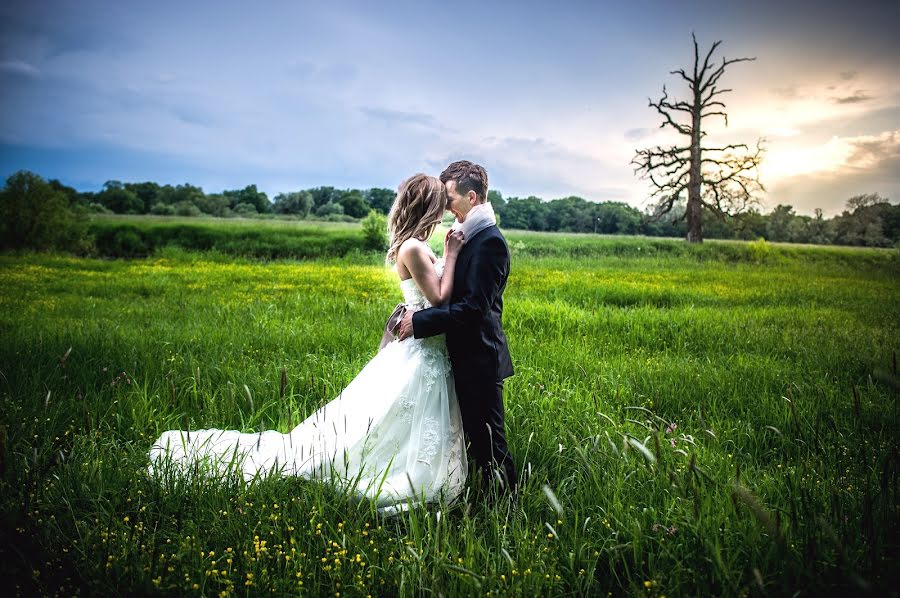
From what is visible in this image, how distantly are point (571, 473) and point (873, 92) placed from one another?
10.8 meters

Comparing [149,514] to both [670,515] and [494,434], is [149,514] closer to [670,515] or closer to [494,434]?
[494,434]

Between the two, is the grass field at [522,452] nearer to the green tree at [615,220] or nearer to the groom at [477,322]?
the groom at [477,322]

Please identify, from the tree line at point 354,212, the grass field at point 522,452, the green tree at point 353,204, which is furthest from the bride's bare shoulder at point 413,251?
the green tree at point 353,204

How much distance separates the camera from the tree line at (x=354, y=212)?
20.0m

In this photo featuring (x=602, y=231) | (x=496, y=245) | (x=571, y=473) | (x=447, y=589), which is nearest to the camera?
(x=447, y=589)

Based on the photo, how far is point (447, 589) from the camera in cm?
244

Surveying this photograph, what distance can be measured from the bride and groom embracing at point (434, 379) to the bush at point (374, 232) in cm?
2239

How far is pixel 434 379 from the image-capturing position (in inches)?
139

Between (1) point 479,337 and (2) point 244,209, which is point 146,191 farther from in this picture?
(1) point 479,337

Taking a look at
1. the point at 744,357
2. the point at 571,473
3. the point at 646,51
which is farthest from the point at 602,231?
the point at 571,473

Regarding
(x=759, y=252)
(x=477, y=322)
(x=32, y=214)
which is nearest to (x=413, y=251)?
(x=477, y=322)

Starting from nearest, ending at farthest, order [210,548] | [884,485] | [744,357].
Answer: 1. [884,485]
2. [210,548]
3. [744,357]

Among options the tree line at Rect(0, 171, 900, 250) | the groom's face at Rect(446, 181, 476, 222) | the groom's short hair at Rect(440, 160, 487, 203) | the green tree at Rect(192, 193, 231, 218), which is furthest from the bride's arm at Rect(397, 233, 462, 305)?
the green tree at Rect(192, 193, 231, 218)

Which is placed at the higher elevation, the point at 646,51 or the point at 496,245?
the point at 646,51
